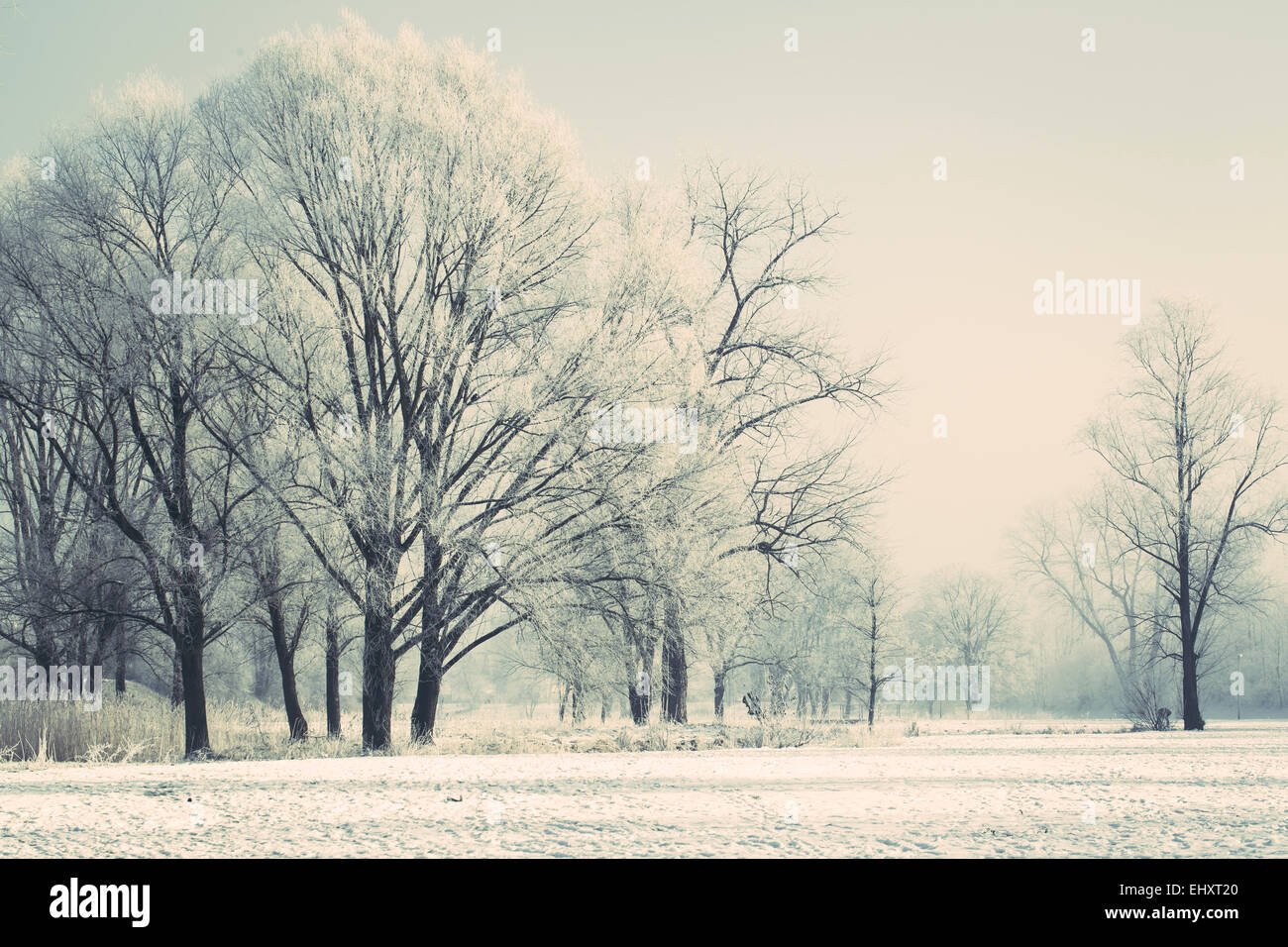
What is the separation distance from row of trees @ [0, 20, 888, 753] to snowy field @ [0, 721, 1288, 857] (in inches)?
189

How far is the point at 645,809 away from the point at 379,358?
35.7 ft

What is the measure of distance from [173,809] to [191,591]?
35.2ft

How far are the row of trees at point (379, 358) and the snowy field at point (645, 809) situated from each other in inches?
189

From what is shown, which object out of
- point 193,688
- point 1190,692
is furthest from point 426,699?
point 1190,692

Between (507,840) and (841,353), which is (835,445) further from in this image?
(507,840)

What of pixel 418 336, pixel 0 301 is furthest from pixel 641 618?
pixel 0 301

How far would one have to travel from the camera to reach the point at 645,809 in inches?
274

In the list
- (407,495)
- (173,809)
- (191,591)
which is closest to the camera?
(173,809)

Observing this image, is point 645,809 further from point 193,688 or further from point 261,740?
point 261,740

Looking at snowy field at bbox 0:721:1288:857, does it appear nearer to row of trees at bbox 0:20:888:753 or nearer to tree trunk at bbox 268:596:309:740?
row of trees at bbox 0:20:888:753

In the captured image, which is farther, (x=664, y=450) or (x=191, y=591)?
(x=191, y=591)

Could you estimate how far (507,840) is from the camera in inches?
234

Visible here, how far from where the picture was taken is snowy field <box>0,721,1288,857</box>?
5.75m

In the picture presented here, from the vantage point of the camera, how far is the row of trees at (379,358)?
582 inches
